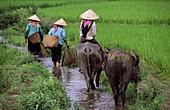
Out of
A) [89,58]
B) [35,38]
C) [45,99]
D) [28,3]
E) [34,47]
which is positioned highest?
[28,3]

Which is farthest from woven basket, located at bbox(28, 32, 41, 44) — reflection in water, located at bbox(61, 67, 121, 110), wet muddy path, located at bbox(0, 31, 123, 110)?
reflection in water, located at bbox(61, 67, 121, 110)

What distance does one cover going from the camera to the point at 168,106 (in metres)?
4.35

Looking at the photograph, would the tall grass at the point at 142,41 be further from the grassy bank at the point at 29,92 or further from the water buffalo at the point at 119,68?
the grassy bank at the point at 29,92

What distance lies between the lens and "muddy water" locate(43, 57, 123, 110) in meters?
5.47

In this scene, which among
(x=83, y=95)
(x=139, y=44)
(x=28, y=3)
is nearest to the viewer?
(x=83, y=95)

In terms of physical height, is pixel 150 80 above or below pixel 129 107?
above

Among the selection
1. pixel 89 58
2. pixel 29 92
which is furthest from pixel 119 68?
pixel 29 92

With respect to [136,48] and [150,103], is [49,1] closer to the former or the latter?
[136,48]

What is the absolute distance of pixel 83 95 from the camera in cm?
618

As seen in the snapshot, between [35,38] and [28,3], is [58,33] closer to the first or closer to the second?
[35,38]

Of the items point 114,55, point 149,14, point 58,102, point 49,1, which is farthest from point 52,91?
point 49,1

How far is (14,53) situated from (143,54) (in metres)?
4.41

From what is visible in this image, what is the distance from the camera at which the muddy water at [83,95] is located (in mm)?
5467

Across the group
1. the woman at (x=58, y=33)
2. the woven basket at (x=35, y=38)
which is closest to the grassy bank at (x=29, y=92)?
the woman at (x=58, y=33)
